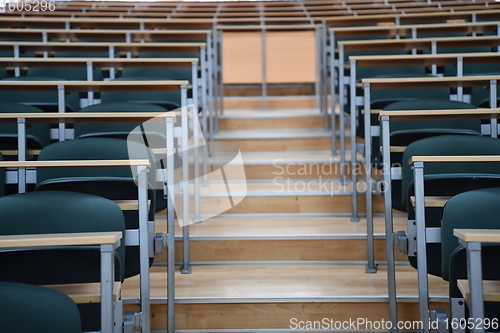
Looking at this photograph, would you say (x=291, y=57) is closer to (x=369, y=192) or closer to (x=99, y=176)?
(x=369, y=192)

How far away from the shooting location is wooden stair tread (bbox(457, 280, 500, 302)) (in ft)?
2.26

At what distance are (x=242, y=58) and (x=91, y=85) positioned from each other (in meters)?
1.42

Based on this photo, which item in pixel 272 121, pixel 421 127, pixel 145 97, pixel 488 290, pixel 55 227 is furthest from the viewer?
pixel 272 121

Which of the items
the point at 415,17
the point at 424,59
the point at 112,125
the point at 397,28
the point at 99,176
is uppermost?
the point at 415,17

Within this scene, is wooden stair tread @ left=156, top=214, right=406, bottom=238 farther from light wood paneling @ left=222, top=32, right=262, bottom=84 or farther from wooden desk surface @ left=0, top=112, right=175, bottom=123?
light wood paneling @ left=222, top=32, right=262, bottom=84

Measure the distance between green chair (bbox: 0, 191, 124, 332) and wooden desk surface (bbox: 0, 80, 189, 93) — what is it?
1.62 feet

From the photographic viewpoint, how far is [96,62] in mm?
1506

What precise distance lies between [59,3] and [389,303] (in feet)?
8.51

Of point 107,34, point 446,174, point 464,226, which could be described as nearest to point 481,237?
point 464,226

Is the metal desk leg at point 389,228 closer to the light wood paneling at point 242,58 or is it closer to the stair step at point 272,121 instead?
the stair step at point 272,121

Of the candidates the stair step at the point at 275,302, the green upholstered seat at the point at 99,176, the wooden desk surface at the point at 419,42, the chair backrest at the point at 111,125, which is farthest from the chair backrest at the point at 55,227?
the wooden desk surface at the point at 419,42

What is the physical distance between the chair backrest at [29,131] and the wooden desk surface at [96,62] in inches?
7.9

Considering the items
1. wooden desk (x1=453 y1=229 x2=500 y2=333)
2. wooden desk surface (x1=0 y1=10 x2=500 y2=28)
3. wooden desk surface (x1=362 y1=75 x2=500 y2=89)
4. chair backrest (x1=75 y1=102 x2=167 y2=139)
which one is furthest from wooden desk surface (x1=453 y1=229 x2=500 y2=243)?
wooden desk surface (x1=0 y1=10 x2=500 y2=28)

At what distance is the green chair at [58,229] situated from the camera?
2.46ft
